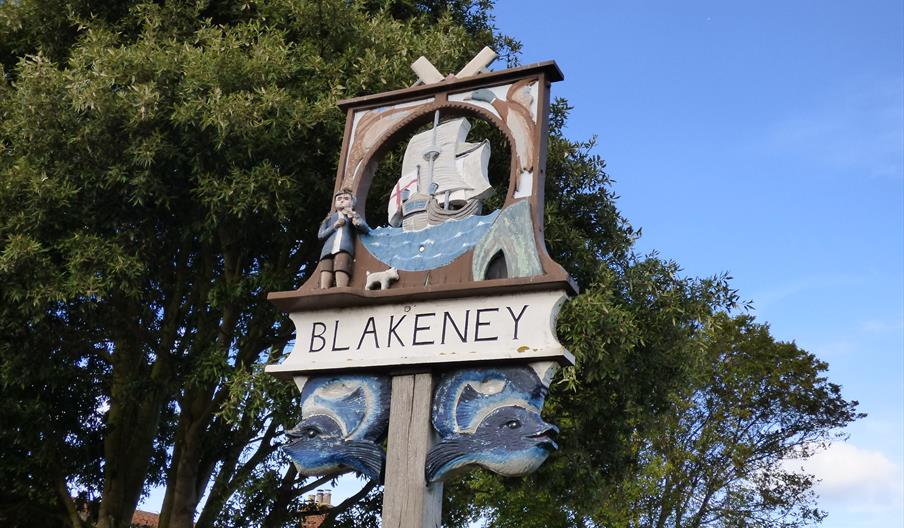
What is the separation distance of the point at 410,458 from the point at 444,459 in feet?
0.80

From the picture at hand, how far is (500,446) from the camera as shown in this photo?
235 inches

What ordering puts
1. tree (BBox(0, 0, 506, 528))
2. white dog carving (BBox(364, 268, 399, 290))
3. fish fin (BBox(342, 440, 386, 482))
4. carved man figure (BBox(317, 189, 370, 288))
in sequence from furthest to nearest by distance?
Answer: tree (BBox(0, 0, 506, 528))
carved man figure (BBox(317, 189, 370, 288))
white dog carving (BBox(364, 268, 399, 290))
fish fin (BBox(342, 440, 386, 482))

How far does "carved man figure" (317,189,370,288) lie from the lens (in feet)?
22.6

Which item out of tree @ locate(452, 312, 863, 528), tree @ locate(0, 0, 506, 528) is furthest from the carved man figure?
tree @ locate(452, 312, 863, 528)

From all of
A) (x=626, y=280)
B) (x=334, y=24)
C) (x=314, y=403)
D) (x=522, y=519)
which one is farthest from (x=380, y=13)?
(x=522, y=519)

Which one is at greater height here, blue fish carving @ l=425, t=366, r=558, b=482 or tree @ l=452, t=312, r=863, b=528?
tree @ l=452, t=312, r=863, b=528

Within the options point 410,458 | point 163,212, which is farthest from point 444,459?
point 163,212

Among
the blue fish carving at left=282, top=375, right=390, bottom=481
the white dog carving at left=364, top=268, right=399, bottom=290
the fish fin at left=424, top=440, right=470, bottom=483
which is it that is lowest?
the fish fin at left=424, top=440, right=470, bottom=483

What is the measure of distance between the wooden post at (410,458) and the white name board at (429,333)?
20 cm

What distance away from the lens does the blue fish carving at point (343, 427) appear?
254 inches

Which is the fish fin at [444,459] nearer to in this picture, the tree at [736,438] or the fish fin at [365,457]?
the fish fin at [365,457]

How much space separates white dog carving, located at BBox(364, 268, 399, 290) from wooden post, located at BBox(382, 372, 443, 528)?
669 mm

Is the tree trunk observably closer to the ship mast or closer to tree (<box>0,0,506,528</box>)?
tree (<box>0,0,506,528</box>)

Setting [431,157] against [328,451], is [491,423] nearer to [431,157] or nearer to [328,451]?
[328,451]
